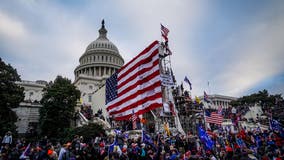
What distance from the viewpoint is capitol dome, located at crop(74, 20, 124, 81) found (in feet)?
257

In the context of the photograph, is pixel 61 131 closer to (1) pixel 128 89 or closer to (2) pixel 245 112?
(1) pixel 128 89

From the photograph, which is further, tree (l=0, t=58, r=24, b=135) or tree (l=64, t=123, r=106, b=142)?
tree (l=0, t=58, r=24, b=135)

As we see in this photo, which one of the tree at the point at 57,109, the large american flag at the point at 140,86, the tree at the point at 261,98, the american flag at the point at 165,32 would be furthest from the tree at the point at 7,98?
the tree at the point at 261,98

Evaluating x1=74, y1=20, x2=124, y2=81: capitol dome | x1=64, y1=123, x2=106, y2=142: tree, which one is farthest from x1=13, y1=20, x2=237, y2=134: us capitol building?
x1=64, y1=123, x2=106, y2=142: tree

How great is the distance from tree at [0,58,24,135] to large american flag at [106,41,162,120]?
1354cm

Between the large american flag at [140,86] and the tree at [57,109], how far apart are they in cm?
1248

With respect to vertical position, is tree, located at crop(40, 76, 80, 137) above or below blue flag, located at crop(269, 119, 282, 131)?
above

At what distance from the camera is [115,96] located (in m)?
19.5

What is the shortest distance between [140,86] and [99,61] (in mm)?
66669

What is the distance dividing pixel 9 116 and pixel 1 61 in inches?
314

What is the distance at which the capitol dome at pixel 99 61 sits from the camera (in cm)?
7844

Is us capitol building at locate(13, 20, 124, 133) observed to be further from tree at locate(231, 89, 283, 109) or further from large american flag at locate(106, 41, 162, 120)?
tree at locate(231, 89, 283, 109)

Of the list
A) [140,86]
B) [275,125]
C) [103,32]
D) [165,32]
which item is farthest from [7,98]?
[103,32]

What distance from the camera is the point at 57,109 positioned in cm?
2867
